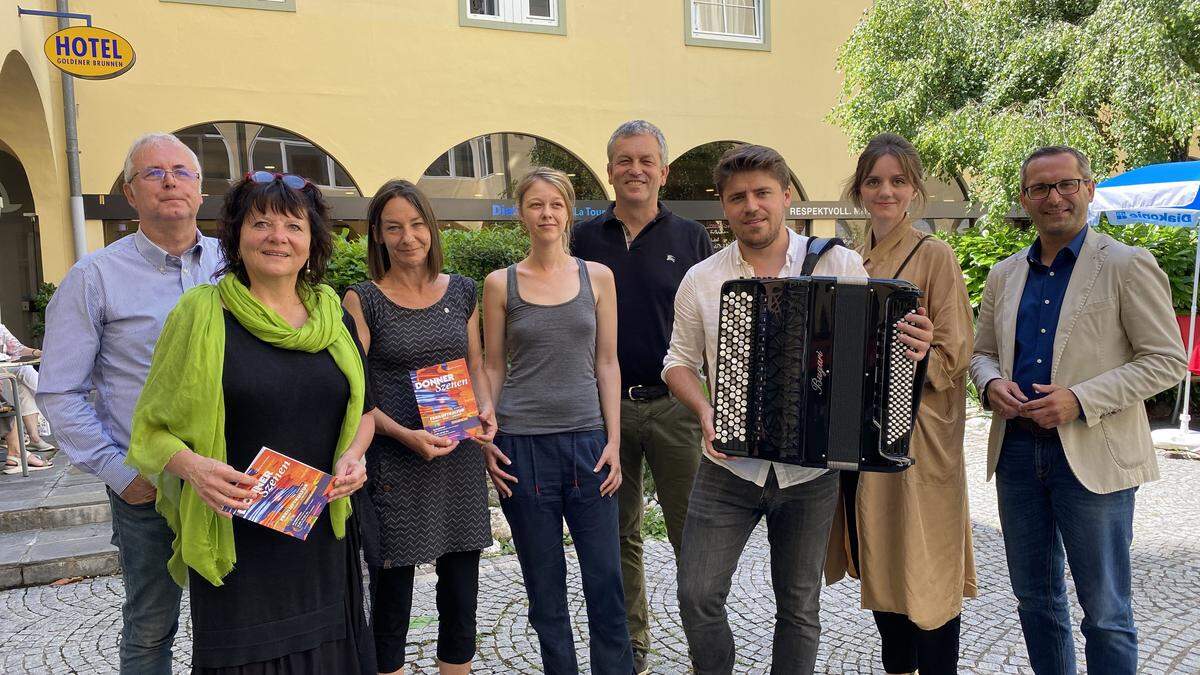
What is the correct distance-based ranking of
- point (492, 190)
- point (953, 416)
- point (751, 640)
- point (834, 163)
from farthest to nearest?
1. point (834, 163)
2. point (492, 190)
3. point (751, 640)
4. point (953, 416)

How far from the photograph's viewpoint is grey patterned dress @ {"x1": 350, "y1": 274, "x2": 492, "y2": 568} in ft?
9.73

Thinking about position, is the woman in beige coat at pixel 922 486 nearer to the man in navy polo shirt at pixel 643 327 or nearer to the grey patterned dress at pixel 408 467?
the man in navy polo shirt at pixel 643 327

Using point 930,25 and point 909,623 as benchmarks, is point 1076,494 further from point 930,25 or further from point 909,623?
point 930,25

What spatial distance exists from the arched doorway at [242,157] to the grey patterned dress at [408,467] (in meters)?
9.89

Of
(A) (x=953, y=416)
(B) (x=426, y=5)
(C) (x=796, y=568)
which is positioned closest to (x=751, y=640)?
(C) (x=796, y=568)

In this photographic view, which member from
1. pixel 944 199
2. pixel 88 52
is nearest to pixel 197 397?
pixel 88 52

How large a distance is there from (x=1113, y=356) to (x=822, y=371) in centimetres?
117

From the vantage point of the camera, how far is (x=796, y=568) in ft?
9.32

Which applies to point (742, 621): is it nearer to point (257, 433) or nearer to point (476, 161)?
point (257, 433)

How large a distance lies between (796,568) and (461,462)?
1.32 meters

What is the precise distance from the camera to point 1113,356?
113 inches

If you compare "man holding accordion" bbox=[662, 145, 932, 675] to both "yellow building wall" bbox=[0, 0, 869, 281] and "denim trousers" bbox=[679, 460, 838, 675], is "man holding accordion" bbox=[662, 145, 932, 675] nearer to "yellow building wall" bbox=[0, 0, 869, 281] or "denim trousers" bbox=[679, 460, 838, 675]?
"denim trousers" bbox=[679, 460, 838, 675]

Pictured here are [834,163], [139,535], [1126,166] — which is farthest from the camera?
[834,163]

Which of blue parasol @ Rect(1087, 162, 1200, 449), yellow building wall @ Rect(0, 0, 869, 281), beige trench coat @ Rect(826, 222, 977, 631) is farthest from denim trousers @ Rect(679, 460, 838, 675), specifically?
yellow building wall @ Rect(0, 0, 869, 281)
